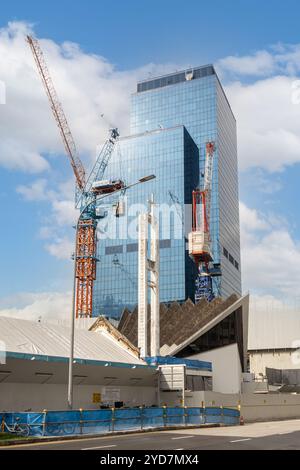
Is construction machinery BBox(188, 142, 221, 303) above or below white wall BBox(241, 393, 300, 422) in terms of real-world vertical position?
above

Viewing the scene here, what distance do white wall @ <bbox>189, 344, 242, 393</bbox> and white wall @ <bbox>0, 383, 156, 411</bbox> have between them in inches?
617

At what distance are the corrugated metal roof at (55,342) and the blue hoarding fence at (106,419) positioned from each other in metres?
10.6

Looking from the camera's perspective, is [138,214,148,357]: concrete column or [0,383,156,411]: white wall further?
[138,214,148,357]: concrete column

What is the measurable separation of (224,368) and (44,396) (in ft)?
95.0

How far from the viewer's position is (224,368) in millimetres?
63906

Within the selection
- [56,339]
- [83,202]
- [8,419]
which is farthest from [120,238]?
[8,419]

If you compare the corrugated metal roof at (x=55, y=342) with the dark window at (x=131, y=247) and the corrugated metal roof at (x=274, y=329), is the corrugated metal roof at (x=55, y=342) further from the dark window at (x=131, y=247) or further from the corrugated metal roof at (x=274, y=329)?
the dark window at (x=131, y=247)

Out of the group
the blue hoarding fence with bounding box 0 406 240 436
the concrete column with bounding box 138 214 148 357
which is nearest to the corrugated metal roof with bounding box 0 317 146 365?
the concrete column with bounding box 138 214 148 357

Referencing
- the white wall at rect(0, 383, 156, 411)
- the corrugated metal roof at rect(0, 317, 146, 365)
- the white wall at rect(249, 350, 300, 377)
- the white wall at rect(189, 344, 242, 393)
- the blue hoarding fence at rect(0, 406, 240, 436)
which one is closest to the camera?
the blue hoarding fence at rect(0, 406, 240, 436)

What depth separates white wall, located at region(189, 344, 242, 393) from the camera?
2478 inches

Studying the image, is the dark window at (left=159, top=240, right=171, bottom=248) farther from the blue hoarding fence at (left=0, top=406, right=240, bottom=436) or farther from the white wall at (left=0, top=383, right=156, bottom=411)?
the blue hoarding fence at (left=0, top=406, right=240, bottom=436)

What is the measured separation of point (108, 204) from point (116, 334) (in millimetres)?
142790

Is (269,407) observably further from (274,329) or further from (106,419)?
(274,329)

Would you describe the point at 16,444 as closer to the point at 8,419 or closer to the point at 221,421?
the point at 8,419
